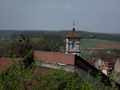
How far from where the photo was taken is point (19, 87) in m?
6.93

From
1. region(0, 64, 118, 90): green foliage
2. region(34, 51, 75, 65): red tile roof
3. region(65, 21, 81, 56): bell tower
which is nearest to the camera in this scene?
region(0, 64, 118, 90): green foliage

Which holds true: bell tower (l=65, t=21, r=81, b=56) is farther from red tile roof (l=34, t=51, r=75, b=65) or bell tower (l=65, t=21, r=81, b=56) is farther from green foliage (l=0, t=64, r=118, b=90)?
green foliage (l=0, t=64, r=118, b=90)

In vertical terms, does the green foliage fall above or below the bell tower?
above

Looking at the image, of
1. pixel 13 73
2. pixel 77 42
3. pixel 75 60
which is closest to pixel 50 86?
pixel 13 73

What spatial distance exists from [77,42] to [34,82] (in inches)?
1076

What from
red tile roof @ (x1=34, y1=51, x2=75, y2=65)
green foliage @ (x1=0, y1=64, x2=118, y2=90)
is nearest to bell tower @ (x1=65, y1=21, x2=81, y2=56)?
red tile roof @ (x1=34, y1=51, x2=75, y2=65)

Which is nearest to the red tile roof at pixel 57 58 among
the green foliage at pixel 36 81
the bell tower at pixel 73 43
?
the green foliage at pixel 36 81

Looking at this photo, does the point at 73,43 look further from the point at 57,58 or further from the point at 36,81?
the point at 36,81

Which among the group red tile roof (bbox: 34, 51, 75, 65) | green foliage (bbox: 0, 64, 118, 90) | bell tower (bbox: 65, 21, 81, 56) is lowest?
bell tower (bbox: 65, 21, 81, 56)

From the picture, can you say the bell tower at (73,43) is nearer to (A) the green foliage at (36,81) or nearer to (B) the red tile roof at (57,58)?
(B) the red tile roof at (57,58)

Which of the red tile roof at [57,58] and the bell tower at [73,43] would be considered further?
the bell tower at [73,43]

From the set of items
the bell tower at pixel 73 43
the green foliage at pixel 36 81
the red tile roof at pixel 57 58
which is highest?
the green foliage at pixel 36 81

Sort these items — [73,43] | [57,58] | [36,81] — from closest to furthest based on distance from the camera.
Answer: [36,81], [57,58], [73,43]

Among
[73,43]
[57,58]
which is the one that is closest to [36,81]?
[57,58]
